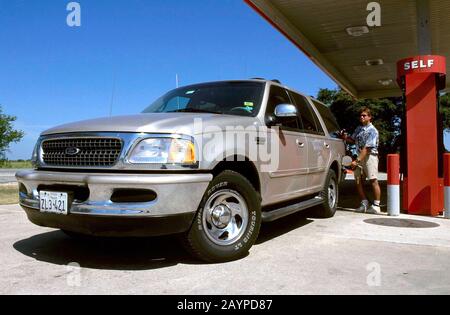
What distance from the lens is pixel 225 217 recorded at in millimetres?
3730

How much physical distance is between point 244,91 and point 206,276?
2.24 meters

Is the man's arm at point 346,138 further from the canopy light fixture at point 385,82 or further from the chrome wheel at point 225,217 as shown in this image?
the canopy light fixture at point 385,82

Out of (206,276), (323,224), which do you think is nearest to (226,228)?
(206,276)

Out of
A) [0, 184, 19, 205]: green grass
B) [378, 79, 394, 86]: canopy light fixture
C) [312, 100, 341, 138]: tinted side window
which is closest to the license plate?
[312, 100, 341, 138]: tinted side window

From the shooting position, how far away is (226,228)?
12.3ft

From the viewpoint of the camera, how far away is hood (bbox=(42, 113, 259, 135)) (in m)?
3.30

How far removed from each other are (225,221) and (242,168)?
58cm

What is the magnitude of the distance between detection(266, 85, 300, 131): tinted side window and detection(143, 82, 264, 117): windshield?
0.52ft

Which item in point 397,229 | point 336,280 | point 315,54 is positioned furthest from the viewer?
point 315,54

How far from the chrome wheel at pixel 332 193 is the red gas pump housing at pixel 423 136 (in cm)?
131

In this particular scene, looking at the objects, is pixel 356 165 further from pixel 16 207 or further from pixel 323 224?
pixel 16 207

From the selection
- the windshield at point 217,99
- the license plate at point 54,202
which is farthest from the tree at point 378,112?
the license plate at point 54,202

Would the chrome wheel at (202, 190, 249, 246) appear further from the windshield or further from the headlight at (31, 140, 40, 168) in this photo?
the headlight at (31, 140, 40, 168)

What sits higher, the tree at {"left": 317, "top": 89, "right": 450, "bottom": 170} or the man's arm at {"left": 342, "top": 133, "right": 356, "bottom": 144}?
the tree at {"left": 317, "top": 89, "right": 450, "bottom": 170}
